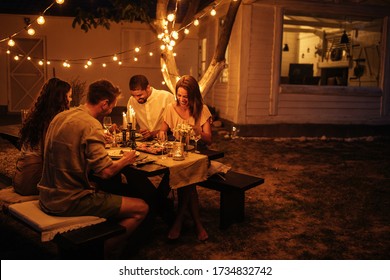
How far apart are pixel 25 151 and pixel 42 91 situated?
0.60 m

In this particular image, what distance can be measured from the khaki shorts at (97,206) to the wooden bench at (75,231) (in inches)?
1.7

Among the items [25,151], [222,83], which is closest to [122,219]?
[25,151]

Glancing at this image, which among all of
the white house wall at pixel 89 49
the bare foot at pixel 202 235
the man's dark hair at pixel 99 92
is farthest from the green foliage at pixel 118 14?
the bare foot at pixel 202 235

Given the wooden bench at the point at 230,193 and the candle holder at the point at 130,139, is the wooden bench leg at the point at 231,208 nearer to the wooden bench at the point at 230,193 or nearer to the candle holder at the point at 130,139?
the wooden bench at the point at 230,193

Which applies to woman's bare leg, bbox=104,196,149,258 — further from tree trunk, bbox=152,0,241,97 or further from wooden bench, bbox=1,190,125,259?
tree trunk, bbox=152,0,241,97

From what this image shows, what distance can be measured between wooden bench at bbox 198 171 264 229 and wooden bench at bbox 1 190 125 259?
59.1 inches

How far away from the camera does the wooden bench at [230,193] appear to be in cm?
429

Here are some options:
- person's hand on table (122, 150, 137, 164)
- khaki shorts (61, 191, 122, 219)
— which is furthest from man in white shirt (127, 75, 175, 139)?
khaki shorts (61, 191, 122, 219)

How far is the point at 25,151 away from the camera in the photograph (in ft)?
12.8

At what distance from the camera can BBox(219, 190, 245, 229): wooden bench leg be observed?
4320mm

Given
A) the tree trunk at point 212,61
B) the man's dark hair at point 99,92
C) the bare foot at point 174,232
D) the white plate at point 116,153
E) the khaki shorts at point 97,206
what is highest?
the tree trunk at point 212,61

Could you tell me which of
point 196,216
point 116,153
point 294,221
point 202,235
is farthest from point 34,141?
point 294,221

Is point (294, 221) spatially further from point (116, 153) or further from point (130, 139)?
point (116, 153)

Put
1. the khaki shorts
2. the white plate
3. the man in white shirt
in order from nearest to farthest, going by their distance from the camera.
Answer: the khaki shorts < the white plate < the man in white shirt
